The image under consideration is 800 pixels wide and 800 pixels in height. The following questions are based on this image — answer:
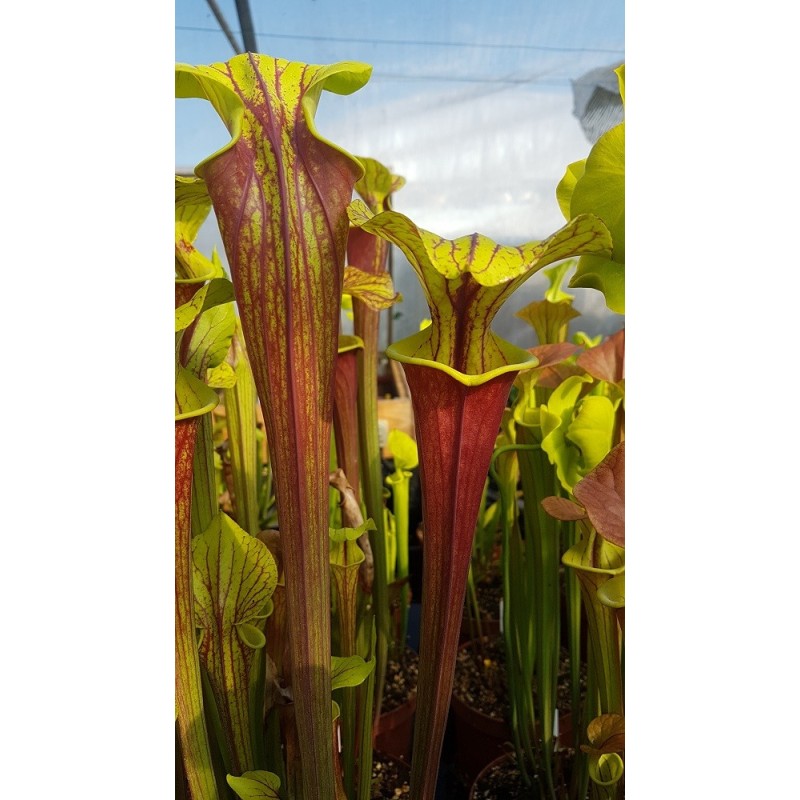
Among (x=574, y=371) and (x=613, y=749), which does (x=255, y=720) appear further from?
(x=574, y=371)

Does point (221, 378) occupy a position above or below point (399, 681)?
above

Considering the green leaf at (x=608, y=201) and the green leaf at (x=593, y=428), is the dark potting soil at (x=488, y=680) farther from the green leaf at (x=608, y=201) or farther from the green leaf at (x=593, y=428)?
the green leaf at (x=608, y=201)

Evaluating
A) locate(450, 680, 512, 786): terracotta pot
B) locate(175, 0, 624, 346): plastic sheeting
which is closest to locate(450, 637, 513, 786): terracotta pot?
locate(450, 680, 512, 786): terracotta pot

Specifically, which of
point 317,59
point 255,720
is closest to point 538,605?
point 255,720

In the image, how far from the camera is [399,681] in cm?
120

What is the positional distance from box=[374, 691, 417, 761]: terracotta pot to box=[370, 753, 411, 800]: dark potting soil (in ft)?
0.16

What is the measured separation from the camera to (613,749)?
0.58m

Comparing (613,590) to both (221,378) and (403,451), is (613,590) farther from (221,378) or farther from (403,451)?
(403,451)

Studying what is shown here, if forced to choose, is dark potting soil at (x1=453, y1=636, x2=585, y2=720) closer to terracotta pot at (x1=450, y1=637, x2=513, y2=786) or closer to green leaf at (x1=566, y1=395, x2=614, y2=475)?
terracotta pot at (x1=450, y1=637, x2=513, y2=786)

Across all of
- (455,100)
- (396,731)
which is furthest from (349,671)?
(455,100)

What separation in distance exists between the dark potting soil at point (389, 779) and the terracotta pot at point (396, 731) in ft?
0.16

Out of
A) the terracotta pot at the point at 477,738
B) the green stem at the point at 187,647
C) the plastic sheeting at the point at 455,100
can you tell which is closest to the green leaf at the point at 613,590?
the green stem at the point at 187,647

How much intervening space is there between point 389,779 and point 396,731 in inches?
6.5

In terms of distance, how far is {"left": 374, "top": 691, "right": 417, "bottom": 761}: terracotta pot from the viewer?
105 cm
